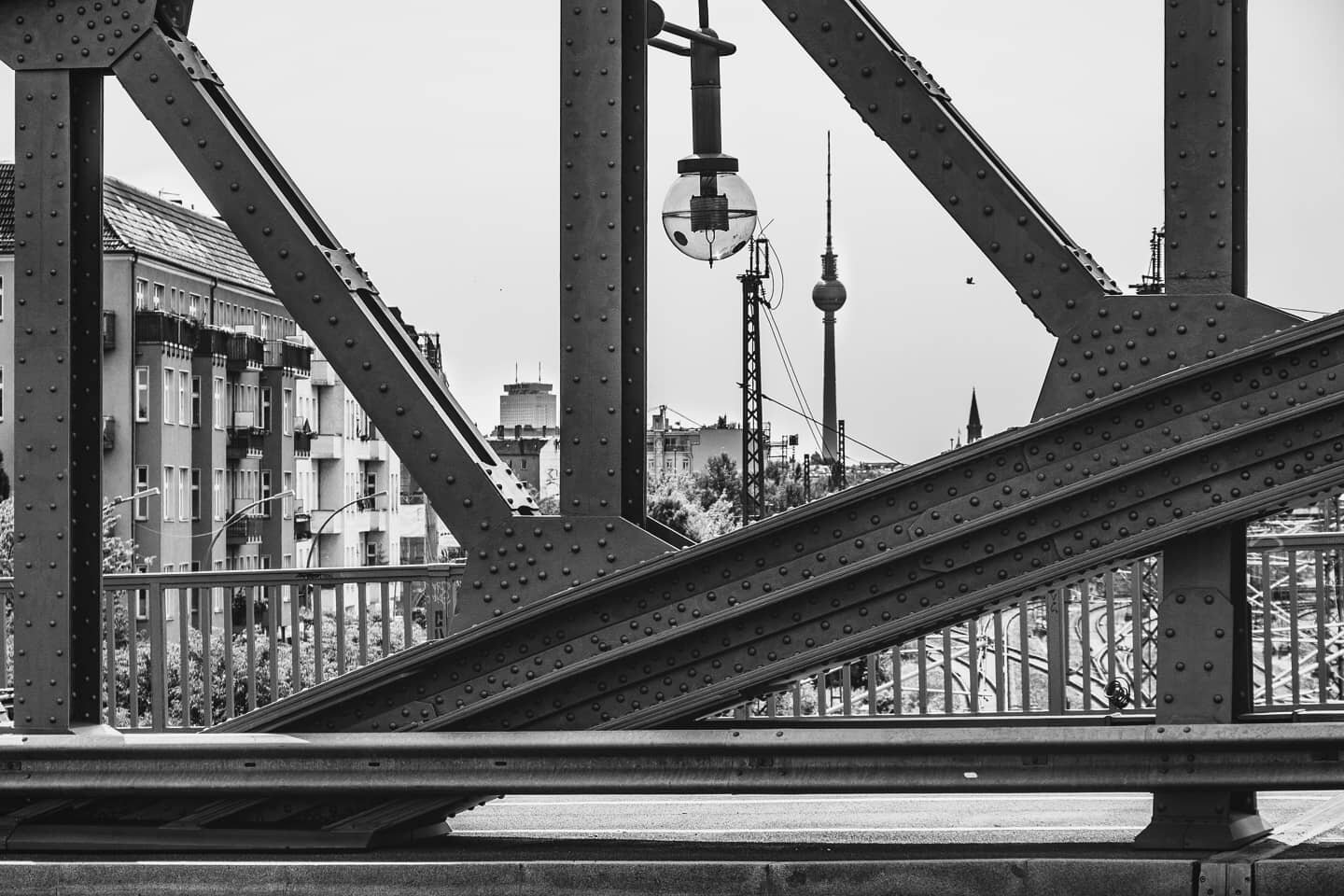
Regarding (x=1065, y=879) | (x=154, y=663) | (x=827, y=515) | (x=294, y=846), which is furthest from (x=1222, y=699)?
(x=154, y=663)

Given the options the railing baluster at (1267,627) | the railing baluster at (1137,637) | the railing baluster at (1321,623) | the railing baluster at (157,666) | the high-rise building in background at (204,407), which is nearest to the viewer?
the railing baluster at (1267,627)

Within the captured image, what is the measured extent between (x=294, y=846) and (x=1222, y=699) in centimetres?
360

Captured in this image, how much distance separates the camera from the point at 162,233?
305ft

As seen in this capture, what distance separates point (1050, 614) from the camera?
1014cm

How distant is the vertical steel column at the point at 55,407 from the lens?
7.05 m

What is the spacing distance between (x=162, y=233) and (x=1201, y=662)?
91913 millimetres

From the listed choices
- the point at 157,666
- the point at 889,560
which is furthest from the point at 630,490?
the point at 157,666

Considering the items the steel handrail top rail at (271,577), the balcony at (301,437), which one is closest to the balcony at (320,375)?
the balcony at (301,437)

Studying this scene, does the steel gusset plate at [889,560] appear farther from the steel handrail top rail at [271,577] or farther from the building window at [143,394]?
the building window at [143,394]

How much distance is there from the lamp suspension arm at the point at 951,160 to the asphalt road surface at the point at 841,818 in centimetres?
→ 283

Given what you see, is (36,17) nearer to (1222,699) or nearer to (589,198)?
(589,198)

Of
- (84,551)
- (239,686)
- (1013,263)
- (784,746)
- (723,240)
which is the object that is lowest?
(239,686)

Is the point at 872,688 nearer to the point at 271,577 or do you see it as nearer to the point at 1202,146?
the point at 271,577

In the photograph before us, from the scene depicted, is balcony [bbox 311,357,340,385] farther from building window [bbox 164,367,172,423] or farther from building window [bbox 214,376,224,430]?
building window [bbox 164,367,172,423]
